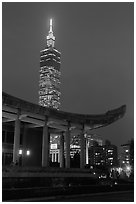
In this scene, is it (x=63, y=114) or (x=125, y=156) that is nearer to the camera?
(x=63, y=114)

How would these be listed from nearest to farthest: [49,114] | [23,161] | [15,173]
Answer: [15,173]
[49,114]
[23,161]

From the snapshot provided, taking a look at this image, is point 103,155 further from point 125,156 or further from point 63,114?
point 63,114

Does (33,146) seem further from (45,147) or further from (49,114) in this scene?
(49,114)

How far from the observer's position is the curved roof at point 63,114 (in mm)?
34528

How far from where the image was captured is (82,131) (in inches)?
1928

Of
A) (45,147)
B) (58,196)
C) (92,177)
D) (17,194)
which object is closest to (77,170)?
(92,177)

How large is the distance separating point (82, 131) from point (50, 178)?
50.7 feet

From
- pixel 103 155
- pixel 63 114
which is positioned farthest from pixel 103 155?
pixel 63 114

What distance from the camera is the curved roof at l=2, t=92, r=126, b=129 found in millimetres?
34528

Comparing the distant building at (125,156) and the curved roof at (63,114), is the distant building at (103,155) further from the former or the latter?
the curved roof at (63,114)

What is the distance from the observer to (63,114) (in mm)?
42531

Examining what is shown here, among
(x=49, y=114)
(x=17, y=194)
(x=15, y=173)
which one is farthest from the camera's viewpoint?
(x=49, y=114)

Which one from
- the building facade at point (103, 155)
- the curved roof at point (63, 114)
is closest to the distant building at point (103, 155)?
the building facade at point (103, 155)

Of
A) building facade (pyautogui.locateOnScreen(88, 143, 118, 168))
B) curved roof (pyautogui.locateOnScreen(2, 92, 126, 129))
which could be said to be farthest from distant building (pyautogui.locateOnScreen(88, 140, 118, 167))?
curved roof (pyautogui.locateOnScreen(2, 92, 126, 129))
